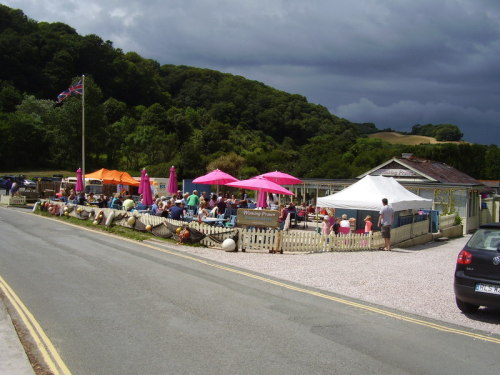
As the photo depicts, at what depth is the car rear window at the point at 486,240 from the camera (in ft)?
27.6

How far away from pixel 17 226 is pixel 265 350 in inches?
686

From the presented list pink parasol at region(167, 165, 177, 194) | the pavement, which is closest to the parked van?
pink parasol at region(167, 165, 177, 194)

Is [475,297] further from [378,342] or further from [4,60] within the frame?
[4,60]

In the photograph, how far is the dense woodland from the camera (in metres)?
64.4

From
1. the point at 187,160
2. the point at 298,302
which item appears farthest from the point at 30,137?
the point at 298,302

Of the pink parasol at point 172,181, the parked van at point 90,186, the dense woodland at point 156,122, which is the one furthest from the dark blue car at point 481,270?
the dense woodland at point 156,122

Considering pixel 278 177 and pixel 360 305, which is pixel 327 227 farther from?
pixel 360 305

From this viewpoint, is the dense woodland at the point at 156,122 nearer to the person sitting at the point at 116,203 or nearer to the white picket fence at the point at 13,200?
the white picket fence at the point at 13,200

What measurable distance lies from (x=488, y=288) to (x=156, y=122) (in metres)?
77.1

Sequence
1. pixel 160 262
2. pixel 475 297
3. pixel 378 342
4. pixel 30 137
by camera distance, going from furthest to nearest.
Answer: pixel 30 137 → pixel 160 262 → pixel 475 297 → pixel 378 342

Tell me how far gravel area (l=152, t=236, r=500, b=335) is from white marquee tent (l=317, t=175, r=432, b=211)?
1830 millimetres

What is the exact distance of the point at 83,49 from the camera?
340 feet

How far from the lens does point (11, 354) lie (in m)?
5.85

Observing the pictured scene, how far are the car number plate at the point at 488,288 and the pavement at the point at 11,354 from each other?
22.1 ft
